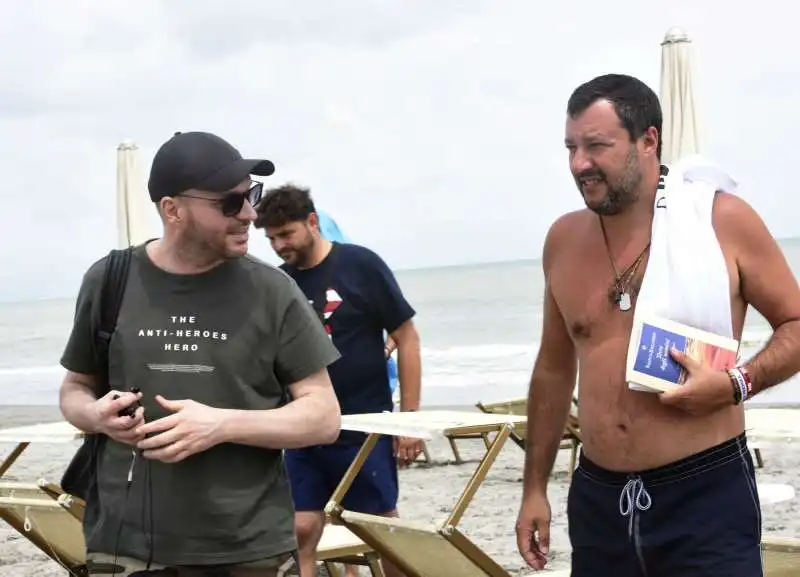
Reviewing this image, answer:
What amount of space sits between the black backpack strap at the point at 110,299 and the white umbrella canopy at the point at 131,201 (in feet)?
26.6

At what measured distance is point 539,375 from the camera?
3.30 metres

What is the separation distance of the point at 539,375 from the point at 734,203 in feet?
2.61


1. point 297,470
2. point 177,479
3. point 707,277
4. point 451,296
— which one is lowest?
point 451,296

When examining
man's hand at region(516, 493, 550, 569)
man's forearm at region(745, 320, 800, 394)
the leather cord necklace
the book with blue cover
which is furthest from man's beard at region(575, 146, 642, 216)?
man's hand at region(516, 493, 550, 569)

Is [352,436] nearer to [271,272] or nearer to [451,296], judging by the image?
[271,272]

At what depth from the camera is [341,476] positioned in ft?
16.1

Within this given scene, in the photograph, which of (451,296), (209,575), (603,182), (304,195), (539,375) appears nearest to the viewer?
(209,575)

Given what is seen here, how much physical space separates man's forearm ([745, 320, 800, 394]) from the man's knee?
2.49 m

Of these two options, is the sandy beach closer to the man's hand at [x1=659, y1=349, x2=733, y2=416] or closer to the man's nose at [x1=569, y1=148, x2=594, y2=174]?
the man's hand at [x1=659, y1=349, x2=733, y2=416]

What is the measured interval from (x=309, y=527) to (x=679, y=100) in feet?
18.0

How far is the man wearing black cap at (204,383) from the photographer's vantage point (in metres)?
2.66

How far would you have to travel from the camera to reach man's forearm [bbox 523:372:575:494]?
3.27 m

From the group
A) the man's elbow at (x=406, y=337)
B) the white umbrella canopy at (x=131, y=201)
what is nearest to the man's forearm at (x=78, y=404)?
the man's elbow at (x=406, y=337)

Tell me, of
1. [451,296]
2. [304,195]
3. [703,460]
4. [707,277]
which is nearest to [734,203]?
[707,277]
